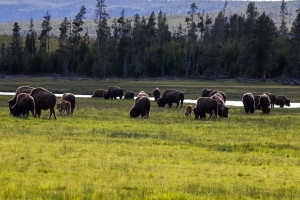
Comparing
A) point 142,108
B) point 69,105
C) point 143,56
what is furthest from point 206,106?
point 143,56

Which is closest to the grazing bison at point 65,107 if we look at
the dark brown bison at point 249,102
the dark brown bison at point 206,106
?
the dark brown bison at point 206,106

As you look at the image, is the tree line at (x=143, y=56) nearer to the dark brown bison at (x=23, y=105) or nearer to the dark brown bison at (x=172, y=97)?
the dark brown bison at (x=172, y=97)

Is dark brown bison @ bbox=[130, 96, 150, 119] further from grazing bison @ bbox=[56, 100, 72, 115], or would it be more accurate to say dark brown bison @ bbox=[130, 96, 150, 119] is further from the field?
the field

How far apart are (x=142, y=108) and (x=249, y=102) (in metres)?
10.2

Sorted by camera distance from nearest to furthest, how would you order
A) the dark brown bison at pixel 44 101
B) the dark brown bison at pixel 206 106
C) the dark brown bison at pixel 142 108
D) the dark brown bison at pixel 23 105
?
the dark brown bison at pixel 23 105
the dark brown bison at pixel 44 101
the dark brown bison at pixel 206 106
the dark brown bison at pixel 142 108

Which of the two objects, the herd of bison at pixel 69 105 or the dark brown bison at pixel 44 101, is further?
the dark brown bison at pixel 44 101

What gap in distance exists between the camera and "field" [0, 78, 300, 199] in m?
9.44

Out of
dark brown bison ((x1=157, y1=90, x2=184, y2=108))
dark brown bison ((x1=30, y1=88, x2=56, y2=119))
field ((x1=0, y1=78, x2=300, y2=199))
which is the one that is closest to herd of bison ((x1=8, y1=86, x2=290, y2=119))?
dark brown bison ((x1=30, y1=88, x2=56, y2=119))

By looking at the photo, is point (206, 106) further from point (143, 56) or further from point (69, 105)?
point (143, 56)

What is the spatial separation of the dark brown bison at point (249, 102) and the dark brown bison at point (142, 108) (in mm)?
9305

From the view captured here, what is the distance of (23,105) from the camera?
25844mm

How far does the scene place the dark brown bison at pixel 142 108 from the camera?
28375 millimetres

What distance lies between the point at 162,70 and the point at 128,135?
100622 mm

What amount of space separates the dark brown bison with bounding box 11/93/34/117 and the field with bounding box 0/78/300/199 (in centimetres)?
288
